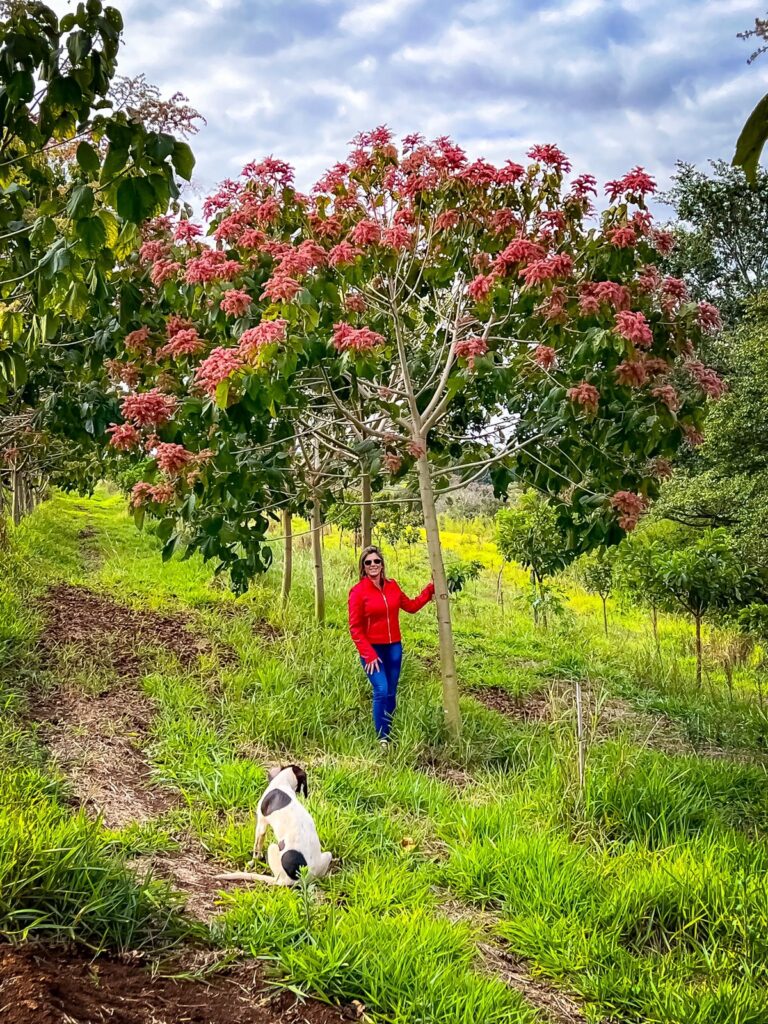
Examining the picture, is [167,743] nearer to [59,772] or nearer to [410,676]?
[59,772]

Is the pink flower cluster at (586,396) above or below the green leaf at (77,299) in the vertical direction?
below

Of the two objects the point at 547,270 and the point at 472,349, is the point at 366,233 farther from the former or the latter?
the point at 547,270

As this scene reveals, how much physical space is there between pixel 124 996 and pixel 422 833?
1.96 m

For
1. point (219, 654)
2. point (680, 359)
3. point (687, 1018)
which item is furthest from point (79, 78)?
point (219, 654)

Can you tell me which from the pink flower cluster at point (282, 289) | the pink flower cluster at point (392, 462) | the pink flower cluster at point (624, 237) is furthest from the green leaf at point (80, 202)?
the pink flower cluster at point (392, 462)

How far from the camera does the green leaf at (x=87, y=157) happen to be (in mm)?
1835

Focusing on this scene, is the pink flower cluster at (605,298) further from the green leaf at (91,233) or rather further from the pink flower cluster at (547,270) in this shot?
the green leaf at (91,233)

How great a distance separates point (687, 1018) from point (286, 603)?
6.86 meters

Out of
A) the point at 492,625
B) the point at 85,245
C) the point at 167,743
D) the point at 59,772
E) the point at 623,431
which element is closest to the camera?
the point at 85,245

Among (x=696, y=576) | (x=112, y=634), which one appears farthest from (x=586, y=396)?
(x=112, y=634)

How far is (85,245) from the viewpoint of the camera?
196 centimetres

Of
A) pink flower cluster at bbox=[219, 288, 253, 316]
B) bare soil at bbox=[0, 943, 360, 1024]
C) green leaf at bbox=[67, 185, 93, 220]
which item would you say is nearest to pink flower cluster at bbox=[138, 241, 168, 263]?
pink flower cluster at bbox=[219, 288, 253, 316]

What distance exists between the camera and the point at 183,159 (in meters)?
1.81

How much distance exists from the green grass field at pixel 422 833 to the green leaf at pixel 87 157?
2189 millimetres
